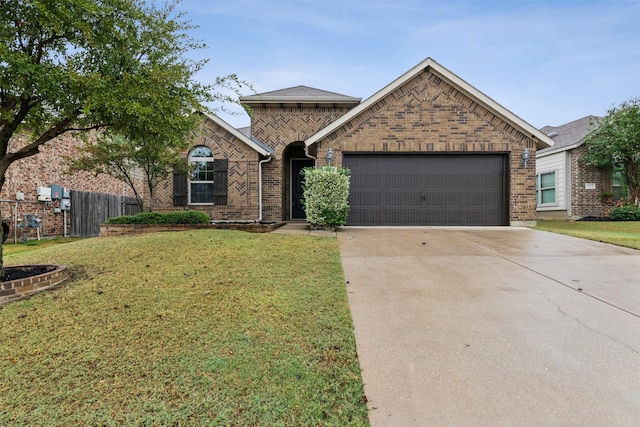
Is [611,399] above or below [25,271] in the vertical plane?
below

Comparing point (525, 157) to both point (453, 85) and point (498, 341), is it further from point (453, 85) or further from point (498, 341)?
point (498, 341)

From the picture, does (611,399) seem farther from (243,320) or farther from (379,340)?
(243,320)

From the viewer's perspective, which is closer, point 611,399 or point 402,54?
point 611,399

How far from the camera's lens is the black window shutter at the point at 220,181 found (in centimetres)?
1278

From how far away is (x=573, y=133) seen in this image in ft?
56.0

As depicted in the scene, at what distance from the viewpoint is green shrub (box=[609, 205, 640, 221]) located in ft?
44.7

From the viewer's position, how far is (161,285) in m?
4.15

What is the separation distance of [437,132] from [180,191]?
10.0 meters

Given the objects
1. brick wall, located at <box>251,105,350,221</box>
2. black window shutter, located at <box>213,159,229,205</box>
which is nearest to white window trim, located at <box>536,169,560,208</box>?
brick wall, located at <box>251,105,350,221</box>

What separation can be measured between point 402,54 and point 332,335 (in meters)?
16.4

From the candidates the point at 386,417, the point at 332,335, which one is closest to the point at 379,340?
the point at 332,335

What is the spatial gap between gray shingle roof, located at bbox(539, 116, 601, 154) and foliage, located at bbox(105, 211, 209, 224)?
16998 millimetres

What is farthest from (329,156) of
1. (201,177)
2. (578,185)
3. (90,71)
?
(578,185)

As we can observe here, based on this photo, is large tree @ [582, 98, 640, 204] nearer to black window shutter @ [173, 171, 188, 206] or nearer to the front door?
the front door
